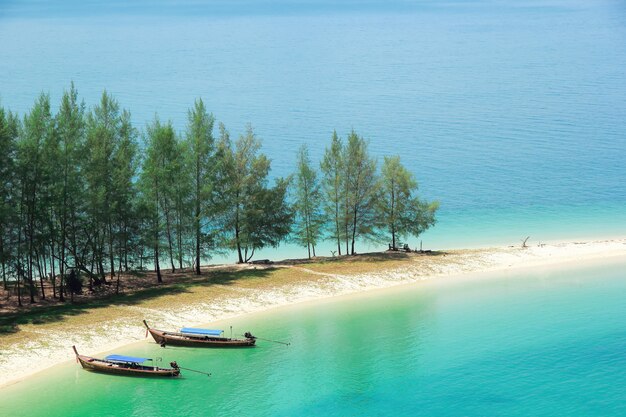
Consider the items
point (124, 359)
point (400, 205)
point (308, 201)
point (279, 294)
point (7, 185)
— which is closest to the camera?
point (124, 359)

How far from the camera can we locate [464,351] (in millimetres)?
59125

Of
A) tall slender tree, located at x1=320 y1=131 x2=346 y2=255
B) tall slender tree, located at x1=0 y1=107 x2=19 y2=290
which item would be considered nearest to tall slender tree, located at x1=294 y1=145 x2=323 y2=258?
tall slender tree, located at x1=320 y1=131 x2=346 y2=255

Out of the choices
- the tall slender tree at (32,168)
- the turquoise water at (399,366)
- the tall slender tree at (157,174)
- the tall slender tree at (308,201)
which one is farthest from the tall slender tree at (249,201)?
the tall slender tree at (32,168)

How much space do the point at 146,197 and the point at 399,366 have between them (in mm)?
30137

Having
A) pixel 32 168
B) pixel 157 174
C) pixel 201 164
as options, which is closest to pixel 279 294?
pixel 201 164

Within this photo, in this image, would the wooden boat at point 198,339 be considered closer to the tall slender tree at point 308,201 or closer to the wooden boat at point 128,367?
the wooden boat at point 128,367

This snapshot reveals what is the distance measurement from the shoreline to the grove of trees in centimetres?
639

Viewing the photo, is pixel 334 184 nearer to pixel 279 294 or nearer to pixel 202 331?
pixel 279 294

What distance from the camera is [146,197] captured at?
72.9 m

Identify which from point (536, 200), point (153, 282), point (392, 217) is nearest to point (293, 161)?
point (536, 200)

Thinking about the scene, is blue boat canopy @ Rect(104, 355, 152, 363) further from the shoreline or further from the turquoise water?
the shoreline

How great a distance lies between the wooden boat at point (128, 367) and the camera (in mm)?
53156

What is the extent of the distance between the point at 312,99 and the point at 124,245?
117394 millimetres

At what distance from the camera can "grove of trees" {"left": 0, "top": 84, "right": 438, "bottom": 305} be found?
64.8m
